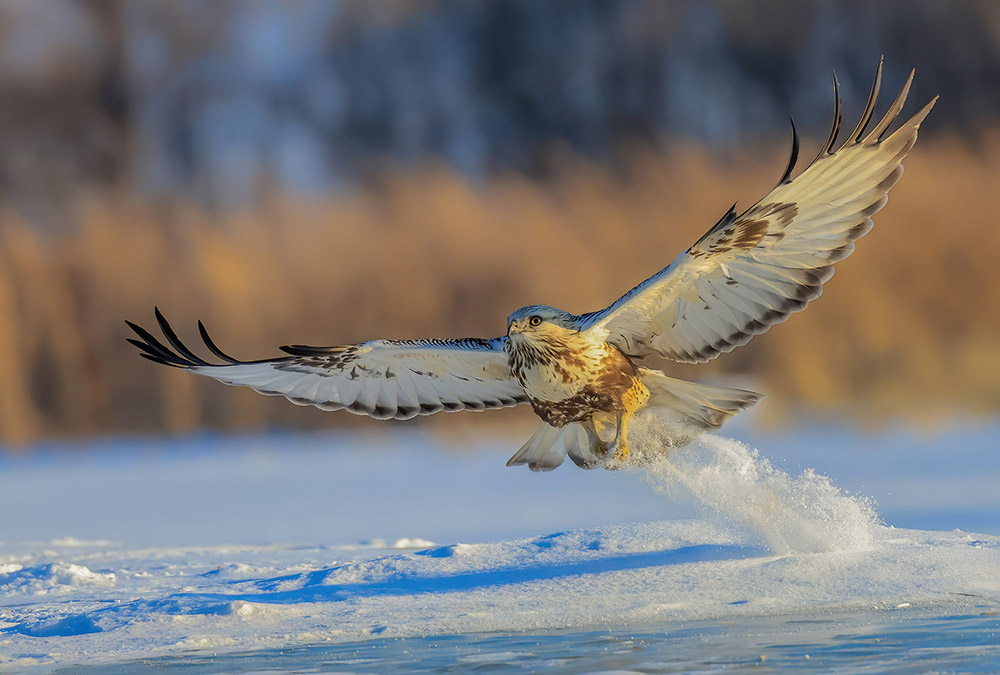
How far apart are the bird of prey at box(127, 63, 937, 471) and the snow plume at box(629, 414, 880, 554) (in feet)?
0.54

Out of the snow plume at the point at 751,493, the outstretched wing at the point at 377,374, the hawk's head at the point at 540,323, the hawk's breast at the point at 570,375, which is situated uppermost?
the outstretched wing at the point at 377,374

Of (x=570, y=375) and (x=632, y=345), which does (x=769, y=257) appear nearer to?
(x=632, y=345)

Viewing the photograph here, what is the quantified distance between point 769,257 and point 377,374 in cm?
289

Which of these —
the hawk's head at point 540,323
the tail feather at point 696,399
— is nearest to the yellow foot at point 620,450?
the tail feather at point 696,399

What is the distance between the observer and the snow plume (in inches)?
274

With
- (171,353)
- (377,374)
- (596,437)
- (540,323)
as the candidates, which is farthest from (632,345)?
(171,353)

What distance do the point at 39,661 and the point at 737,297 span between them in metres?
4.46

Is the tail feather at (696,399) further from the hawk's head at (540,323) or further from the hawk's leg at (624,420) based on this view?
the hawk's head at (540,323)

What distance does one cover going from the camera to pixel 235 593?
23.4 feet

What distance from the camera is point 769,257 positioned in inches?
251

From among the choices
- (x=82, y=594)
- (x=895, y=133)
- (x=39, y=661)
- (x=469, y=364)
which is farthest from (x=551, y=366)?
(x=82, y=594)

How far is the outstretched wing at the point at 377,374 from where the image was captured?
23.5ft

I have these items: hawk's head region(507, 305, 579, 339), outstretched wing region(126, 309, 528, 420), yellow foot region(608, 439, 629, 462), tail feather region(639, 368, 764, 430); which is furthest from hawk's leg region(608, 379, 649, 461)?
outstretched wing region(126, 309, 528, 420)

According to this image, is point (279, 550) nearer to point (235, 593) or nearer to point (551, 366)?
point (235, 593)
